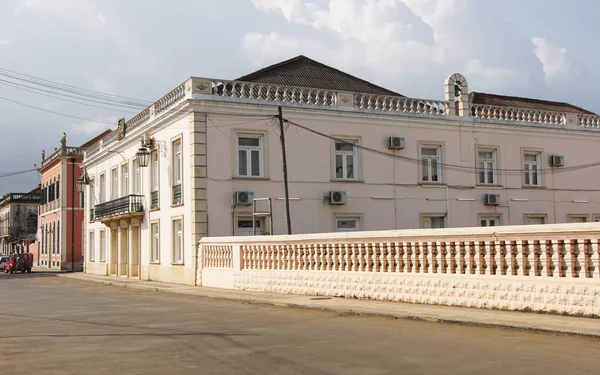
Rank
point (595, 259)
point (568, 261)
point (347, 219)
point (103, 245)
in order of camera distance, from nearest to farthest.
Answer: point (595, 259), point (568, 261), point (347, 219), point (103, 245)

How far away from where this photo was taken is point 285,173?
84.6ft

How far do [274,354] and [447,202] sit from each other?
22666 mm

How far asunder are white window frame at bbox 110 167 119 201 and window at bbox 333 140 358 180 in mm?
13312

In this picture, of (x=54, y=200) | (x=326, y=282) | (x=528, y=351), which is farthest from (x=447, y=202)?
(x=54, y=200)

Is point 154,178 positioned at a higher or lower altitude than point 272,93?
lower

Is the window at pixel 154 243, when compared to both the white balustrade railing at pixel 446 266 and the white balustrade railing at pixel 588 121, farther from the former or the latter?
the white balustrade railing at pixel 588 121

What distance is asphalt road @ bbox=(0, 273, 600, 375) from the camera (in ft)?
27.0

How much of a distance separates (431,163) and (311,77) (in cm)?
721

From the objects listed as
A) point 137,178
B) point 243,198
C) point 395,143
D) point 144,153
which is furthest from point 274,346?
point 137,178


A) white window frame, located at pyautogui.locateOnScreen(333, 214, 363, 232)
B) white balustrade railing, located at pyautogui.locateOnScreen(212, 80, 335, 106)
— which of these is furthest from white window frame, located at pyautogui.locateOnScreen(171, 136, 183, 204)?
white window frame, located at pyautogui.locateOnScreen(333, 214, 363, 232)

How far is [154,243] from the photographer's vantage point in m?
30.9

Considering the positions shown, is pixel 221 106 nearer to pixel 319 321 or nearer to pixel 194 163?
pixel 194 163

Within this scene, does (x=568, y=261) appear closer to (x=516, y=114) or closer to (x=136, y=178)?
(x=516, y=114)

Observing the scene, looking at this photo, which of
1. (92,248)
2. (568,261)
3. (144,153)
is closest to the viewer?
(568,261)
